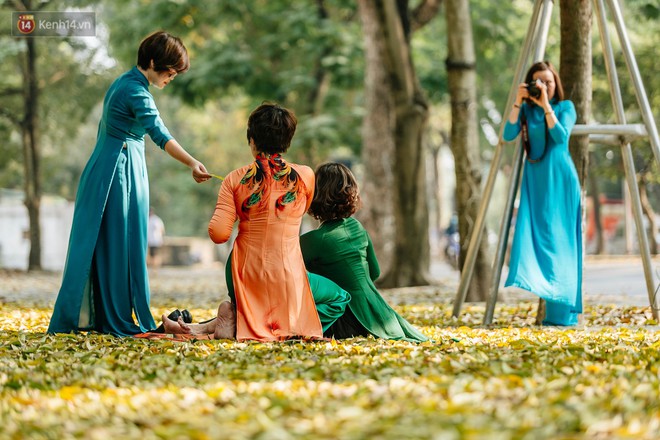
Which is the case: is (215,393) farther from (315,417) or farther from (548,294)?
(548,294)

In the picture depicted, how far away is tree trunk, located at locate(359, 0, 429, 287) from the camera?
15.0 meters

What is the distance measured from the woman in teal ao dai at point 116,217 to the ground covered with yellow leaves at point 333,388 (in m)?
0.29

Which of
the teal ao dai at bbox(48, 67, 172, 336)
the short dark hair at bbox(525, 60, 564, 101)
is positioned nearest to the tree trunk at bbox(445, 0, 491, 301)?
the short dark hair at bbox(525, 60, 564, 101)

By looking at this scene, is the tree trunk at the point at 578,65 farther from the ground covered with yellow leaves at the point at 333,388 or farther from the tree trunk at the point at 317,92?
the tree trunk at the point at 317,92

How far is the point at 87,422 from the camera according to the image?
12.2 ft

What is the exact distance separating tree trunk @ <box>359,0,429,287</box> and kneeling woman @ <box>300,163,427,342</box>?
836cm

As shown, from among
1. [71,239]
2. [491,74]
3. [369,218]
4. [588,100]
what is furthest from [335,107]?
[71,239]

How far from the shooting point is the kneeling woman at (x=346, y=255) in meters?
6.74

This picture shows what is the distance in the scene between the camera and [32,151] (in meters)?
24.6

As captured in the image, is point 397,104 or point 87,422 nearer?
point 87,422

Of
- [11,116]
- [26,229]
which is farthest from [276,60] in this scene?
[26,229]

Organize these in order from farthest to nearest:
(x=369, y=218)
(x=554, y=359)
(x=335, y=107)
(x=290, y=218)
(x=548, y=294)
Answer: (x=335, y=107)
(x=369, y=218)
(x=548, y=294)
(x=290, y=218)
(x=554, y=359)

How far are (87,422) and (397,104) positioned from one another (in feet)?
38.8

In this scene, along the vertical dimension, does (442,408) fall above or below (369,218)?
below
